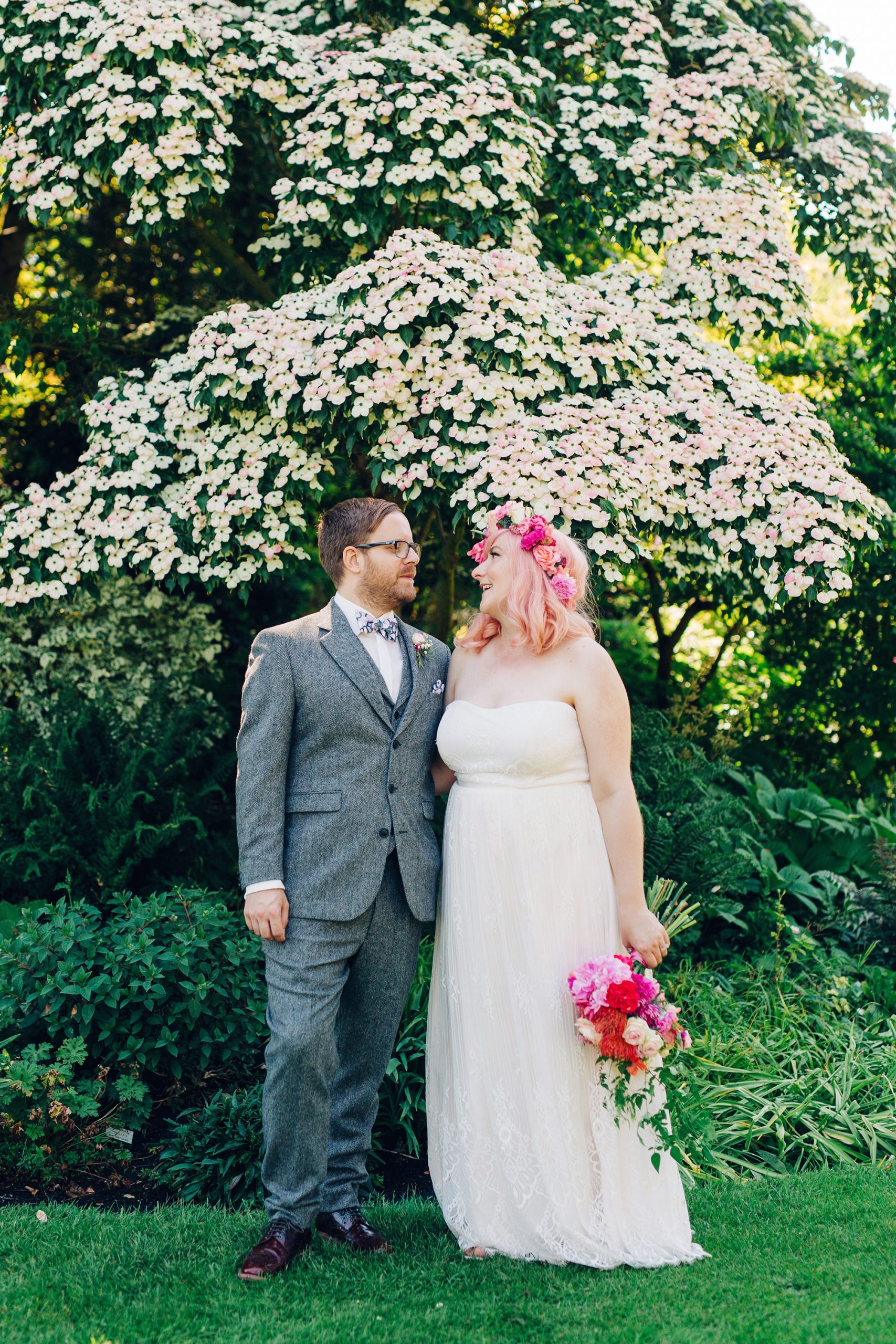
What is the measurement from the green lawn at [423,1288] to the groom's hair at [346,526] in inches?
70.2

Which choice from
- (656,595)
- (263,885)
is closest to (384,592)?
(263,885)

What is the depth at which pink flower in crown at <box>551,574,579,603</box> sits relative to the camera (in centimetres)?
309

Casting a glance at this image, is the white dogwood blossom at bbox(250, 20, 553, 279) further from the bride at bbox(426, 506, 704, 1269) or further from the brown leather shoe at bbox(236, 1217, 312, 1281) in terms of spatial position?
the brown leather shoe at bbox(236, 1217, 312, 1281)

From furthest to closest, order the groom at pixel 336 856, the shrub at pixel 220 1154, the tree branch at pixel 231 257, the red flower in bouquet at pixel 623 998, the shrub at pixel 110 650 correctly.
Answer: the tree branch at pixel 231 257 < the shrub at pixel 110 650 < the shrub at pixel 220 1154 < the groom at pixel 336 856 < the red flower in bouquet at pixel 623 998

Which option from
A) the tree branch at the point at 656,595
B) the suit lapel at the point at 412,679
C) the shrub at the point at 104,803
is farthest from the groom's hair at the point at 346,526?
the tree branch at the point at 656,595

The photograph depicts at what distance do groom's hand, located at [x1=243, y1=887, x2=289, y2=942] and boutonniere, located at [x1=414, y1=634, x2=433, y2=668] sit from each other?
2.46 feet

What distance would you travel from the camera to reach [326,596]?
23.9ft

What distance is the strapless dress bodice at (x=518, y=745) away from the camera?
9.75ft

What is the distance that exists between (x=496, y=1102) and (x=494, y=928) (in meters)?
0.45

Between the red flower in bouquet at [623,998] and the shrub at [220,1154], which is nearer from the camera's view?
the red flower in bouquet at [623,998]

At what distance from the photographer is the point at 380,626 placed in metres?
3.11

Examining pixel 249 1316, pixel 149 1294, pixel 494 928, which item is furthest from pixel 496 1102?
pixel 149 1294

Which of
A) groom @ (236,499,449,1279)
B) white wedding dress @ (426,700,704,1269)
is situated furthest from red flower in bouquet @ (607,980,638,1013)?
groom @ (236,499,449,1279)

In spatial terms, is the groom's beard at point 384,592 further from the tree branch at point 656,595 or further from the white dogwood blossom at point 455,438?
the tree branch at point 656,595
